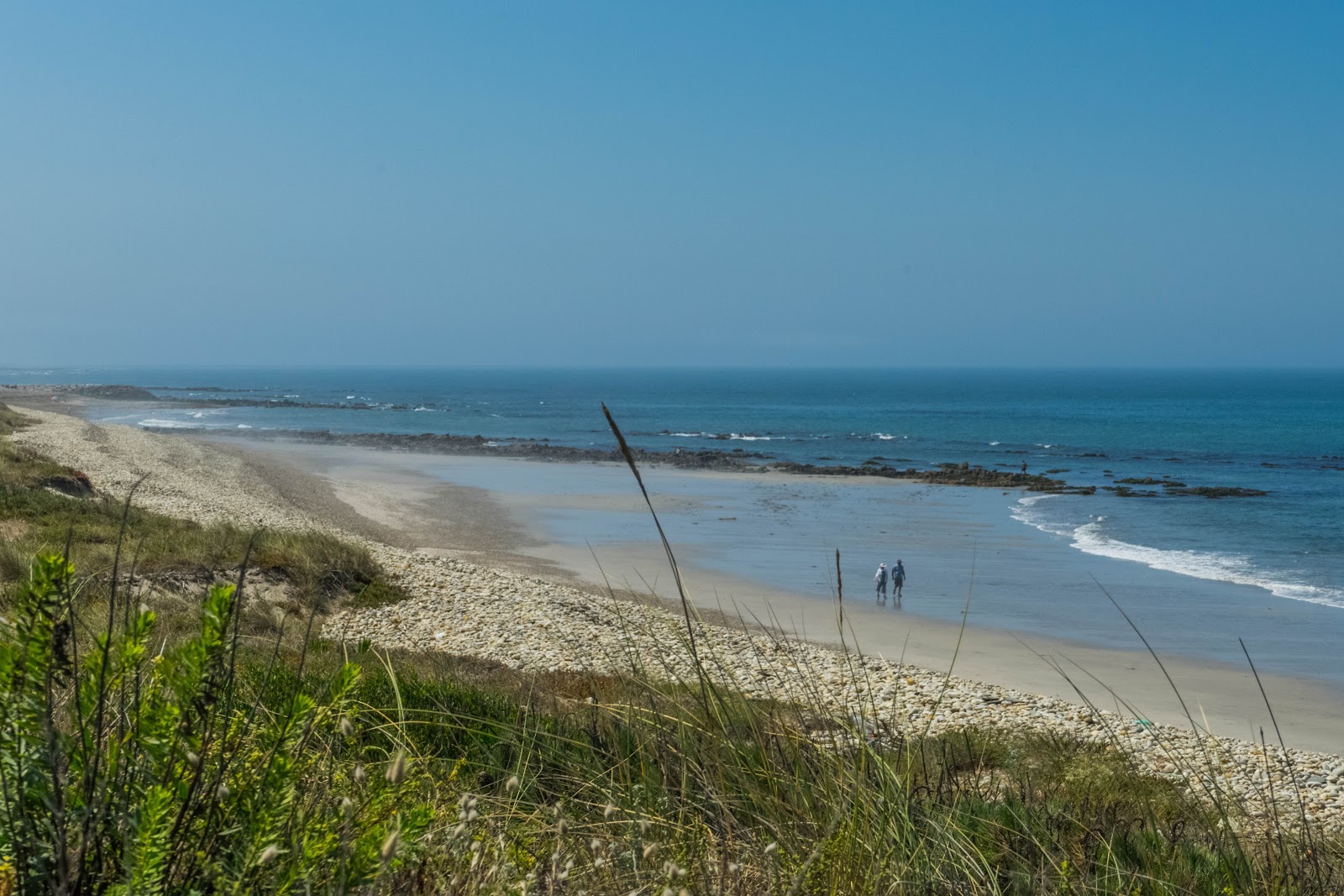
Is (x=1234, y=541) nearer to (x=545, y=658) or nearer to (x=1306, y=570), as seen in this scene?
(x=1306, y=570)

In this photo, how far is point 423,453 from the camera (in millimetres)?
54344

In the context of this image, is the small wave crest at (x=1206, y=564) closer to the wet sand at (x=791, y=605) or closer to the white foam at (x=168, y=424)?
the wet sand at (x=791, y=605)

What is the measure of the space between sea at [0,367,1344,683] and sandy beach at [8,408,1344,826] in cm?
223

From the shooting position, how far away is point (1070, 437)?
229ft

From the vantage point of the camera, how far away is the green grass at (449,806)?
4.66ft

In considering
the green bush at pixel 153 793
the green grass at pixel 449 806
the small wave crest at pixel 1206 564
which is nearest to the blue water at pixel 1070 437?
the small wave crest at pixel 1206 564

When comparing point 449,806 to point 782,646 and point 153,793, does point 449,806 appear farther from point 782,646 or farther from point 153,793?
point 782,646

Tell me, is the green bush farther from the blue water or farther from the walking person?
the blue water

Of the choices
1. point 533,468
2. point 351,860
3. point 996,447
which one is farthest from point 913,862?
point 996,447

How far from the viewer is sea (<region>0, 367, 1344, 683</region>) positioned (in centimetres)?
2155

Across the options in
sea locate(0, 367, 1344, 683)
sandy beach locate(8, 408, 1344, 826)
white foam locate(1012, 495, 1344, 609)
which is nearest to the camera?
sandy beach locate(8, 408, 1344, 826)

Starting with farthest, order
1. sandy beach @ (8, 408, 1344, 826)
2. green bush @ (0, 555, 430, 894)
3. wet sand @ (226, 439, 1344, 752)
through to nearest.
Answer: wet sand @ (226, 439, 1344, 752) → sandy beach @ (8, 408, 1344, 826) → green bush @ (0, 555, 430, 894)

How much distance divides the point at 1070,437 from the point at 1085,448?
28.7 ft

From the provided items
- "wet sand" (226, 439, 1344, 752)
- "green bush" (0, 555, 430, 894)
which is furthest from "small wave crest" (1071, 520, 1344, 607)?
"green bush" (0, 555, 430, 894)
